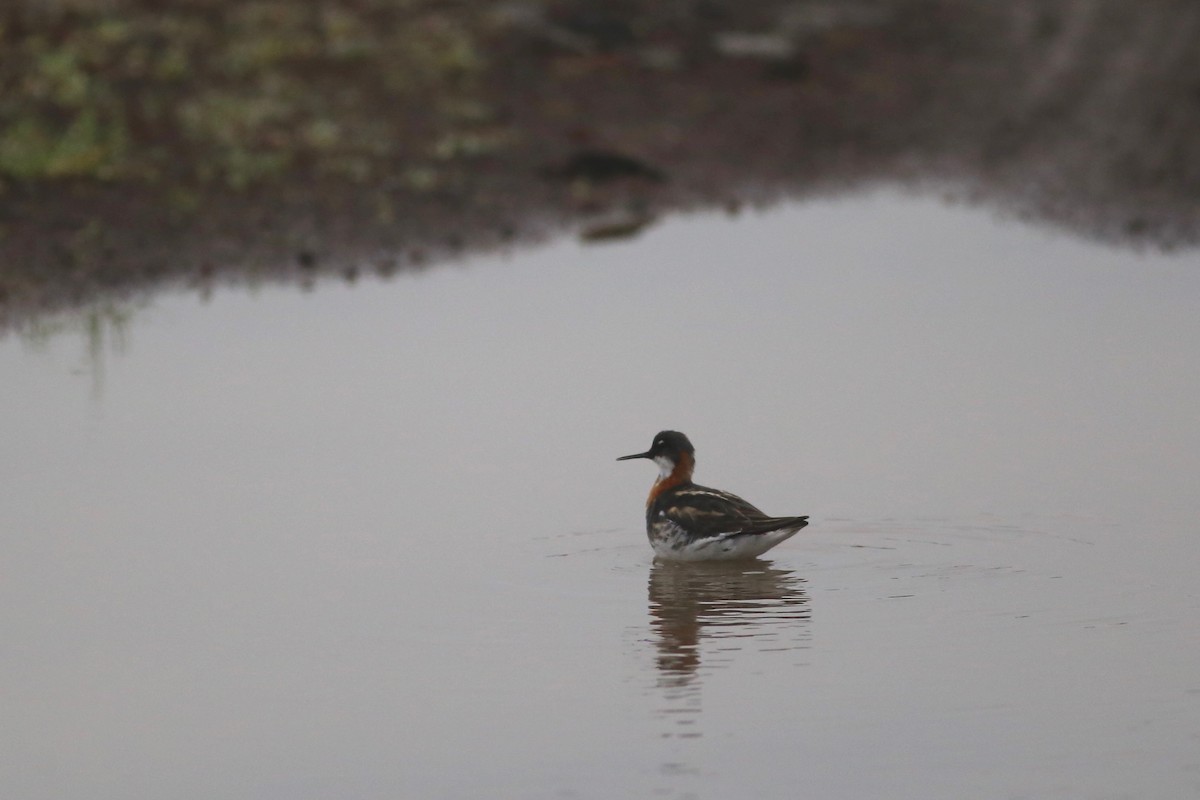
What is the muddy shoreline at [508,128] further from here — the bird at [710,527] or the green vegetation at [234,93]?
the bird at [710,527]

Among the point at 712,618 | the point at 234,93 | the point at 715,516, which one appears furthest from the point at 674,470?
the point at 234,93

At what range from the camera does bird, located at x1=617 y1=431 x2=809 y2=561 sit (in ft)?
29.8

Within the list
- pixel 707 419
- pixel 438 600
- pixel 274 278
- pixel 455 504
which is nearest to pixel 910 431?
pixel 707 419

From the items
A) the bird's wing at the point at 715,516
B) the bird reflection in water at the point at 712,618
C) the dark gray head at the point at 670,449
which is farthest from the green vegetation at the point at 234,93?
the bird reflection in water at the point at 712,618

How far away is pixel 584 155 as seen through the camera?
19.1 metres

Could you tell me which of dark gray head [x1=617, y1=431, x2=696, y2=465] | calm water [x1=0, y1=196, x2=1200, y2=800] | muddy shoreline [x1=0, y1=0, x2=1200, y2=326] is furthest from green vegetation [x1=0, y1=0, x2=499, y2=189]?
dark gray head [x1=617, y1=431, x2=696, y2=465]

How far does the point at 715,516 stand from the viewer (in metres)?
9.33

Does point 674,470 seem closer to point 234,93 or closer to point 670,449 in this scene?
point 670,449

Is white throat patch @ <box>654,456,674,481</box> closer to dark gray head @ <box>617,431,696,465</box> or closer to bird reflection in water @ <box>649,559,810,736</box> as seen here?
dark gray head @ <box>617,431,696,465</box>

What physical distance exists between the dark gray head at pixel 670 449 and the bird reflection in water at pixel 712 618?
3.41 ft

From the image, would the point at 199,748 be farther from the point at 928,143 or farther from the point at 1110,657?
the point at 928,143

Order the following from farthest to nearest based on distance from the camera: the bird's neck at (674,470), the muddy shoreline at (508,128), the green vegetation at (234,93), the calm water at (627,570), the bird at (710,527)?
Result: the green vegetation at (234,93) < the muddy shoreline at (508,128) < the bird's neck at (674,470) < the bird at (710,527) < the calm water at (627,570)

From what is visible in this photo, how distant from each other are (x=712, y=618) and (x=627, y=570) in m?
1.00

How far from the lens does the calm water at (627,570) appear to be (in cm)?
597
